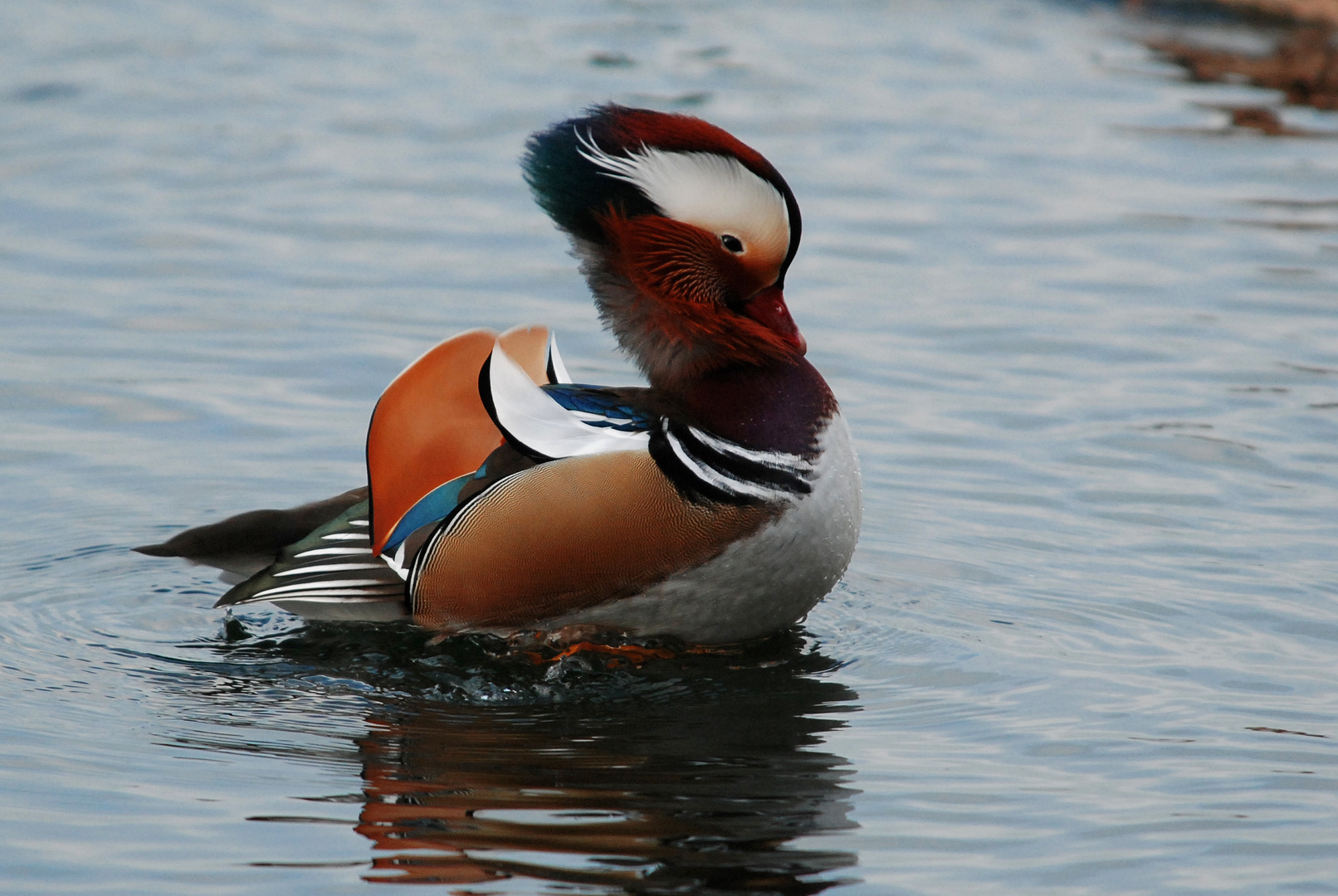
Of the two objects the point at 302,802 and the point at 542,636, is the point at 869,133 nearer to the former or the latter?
the point at 542,636

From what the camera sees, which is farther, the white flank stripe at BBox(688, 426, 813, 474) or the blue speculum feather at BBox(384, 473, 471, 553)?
the blue speculum feather at BBox(384, 473, 471, 553)

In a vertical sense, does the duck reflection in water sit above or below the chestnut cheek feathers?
below

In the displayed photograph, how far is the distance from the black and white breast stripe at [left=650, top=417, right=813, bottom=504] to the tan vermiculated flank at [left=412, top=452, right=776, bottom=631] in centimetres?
4

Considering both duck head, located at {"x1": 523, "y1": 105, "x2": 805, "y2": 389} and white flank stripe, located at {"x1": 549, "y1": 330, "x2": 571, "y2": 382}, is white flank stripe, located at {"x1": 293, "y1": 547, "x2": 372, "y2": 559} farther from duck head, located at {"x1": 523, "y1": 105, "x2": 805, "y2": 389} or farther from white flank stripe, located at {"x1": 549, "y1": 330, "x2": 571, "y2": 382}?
duck head, located at {"x1": 523, "y1": 105, "x2": 805, "y2": 389}

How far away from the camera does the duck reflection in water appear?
4.45 m

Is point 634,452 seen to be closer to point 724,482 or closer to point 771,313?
point 724,482

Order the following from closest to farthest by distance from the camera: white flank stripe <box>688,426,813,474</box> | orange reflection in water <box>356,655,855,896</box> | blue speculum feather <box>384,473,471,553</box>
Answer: orange reflection in water <box>356,655,855,896</box> → white flank stripe <box>688,426,813,474</box> → blue speculum feather <box>384,473,471,553</box>

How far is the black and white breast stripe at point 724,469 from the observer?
548 centimetres

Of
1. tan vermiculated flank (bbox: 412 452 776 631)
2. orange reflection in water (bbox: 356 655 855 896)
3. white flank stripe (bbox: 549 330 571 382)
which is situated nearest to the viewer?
orange reflection in water (bbox: 356 655 855 896)

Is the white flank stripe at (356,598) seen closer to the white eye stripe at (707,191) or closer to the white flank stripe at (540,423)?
the white flank stripe at (540,423)

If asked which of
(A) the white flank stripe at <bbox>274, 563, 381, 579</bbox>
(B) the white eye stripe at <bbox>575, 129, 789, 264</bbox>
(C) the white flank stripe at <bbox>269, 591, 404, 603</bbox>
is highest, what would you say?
(B) the white eye stripe at <bbox>575, 129, 789, 264</bbox>

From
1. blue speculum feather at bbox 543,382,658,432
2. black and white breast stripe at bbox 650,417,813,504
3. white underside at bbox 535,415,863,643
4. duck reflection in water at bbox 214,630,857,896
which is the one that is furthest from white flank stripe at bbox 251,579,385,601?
black and white breast stripe at bbox 650,417,813,504

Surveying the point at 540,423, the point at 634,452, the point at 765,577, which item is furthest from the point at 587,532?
the point at 765,577

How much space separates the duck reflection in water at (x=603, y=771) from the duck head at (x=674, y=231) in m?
1.05
